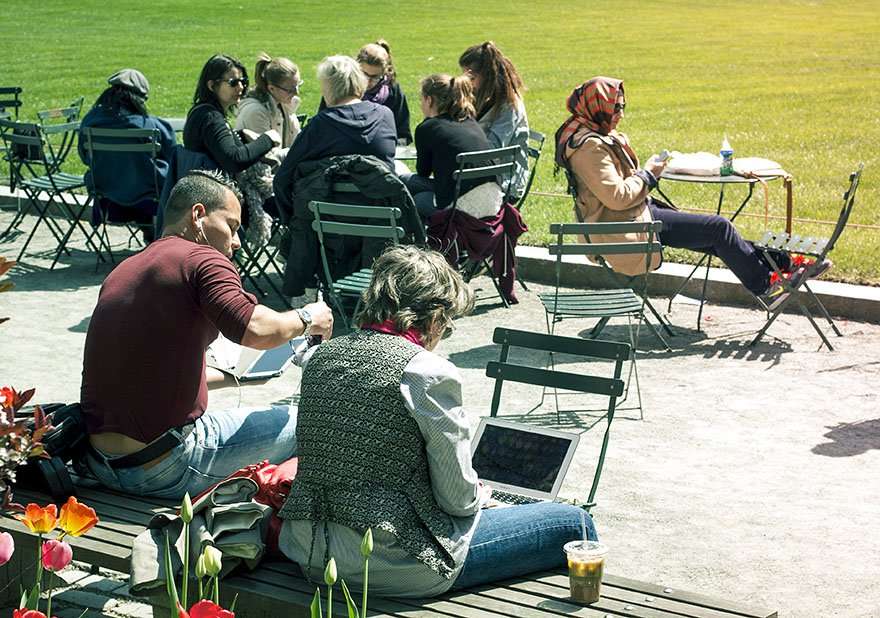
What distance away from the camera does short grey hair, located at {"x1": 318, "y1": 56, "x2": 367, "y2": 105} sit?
8.43 metres

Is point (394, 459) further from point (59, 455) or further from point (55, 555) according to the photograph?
point (59, 455)

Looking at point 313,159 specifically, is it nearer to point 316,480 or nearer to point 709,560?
point 709,560

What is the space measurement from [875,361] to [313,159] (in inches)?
142

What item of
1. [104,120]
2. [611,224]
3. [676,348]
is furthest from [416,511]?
[104,120]

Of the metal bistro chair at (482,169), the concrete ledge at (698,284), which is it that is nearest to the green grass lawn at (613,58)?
the concrete ledge at (698,284)

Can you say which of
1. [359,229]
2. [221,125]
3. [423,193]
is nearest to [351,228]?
[359,229]

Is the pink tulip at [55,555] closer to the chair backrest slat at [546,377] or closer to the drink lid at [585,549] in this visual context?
the drink lid at [585,549]

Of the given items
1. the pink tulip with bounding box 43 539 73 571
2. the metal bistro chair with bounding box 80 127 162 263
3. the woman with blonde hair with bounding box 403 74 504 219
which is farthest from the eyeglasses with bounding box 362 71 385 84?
the pink tulip with bounding box 43 539 73 571

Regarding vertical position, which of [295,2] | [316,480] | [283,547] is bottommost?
[295,2]

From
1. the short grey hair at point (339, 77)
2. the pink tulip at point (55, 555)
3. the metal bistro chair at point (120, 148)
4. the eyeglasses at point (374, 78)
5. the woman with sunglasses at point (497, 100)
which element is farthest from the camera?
the eyeglasses at point (374, 78)

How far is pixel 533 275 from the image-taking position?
965 centimetres

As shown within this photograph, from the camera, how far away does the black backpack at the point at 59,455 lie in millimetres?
4355

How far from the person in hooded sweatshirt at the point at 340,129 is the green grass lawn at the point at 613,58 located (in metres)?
2.29

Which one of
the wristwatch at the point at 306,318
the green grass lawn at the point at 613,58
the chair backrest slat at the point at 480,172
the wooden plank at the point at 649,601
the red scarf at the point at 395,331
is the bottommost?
the green grass lawn at the point at 613,58
